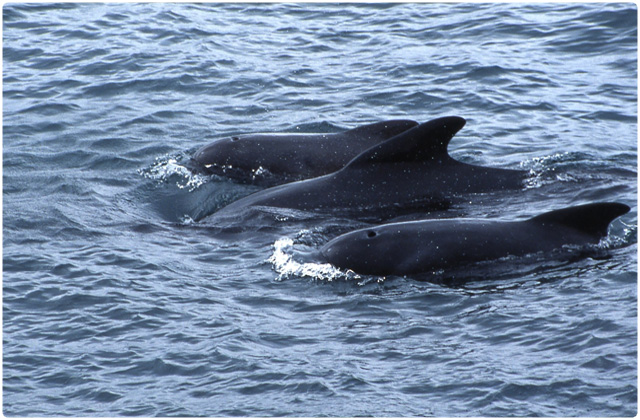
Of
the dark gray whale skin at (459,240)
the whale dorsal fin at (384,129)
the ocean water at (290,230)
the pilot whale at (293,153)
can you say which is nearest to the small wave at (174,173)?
the ocean water at (290,230)

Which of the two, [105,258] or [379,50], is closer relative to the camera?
[105,258]

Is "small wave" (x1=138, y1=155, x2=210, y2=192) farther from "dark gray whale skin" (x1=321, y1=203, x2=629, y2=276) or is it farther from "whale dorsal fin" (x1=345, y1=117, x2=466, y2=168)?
"dark gray whale skin" (x1=321, y1=203, x2=629, y2=276)

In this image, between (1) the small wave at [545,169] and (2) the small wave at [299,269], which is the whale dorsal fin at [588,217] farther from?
(1) the small wave at [545,169]

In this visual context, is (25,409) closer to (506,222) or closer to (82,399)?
(82,399)

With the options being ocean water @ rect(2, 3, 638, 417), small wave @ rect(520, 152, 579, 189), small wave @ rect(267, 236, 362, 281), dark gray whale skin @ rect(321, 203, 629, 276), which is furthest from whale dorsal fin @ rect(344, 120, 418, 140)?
dark gray whale skin @ rect(321, 203, 629, 276)

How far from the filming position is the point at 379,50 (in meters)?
23.5

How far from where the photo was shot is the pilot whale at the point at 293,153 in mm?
15703

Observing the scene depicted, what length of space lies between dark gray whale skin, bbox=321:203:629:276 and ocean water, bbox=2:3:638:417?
0.62 feet

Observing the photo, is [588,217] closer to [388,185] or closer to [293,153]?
[388,185]

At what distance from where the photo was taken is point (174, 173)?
16234mm

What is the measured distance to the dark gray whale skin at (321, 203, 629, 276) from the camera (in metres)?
11.4

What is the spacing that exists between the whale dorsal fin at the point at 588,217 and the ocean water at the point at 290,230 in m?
0.28

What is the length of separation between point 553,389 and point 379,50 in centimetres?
1560

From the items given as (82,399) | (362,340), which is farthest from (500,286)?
(82,399)
